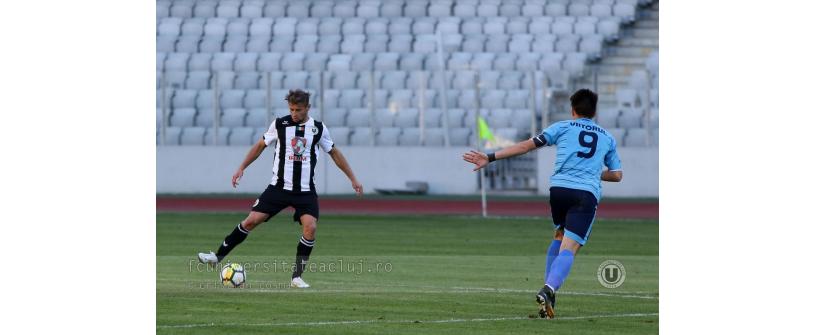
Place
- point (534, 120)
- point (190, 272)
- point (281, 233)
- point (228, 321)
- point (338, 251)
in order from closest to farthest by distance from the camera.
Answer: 1. point (228, 321)
2. point (190, 272)
3. point (338, 251)
4. point (281, 233)
5. point (534, 120)

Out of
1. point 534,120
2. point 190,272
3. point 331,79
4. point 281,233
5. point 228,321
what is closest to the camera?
point 228,321

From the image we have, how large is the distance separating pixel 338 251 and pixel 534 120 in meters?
15.9

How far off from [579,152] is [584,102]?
35cm

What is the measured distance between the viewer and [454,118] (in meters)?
34.2

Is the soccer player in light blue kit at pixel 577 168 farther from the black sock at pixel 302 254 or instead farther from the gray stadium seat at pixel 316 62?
the gray stadium seat at pixel 316 62

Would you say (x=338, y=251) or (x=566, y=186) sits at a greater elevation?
(x=566, y=186)

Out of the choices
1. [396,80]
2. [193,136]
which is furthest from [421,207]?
[193,136]

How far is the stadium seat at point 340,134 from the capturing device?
34.1m

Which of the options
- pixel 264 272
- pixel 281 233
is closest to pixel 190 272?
pixel 264 272

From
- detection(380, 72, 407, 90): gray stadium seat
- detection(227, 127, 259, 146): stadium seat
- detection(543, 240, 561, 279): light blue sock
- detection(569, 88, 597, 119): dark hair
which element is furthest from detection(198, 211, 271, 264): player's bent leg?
detection(380, 72, 407, 90): gray stadium seat

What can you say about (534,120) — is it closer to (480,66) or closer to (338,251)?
(480,66)

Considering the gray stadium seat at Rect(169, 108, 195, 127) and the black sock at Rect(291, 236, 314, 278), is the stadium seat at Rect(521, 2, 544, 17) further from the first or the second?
the black sock at Rect(291, 236, 314, 278)

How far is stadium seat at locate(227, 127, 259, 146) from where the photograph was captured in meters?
34.5

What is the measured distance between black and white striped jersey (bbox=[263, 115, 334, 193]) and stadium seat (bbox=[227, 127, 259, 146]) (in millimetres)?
21713
